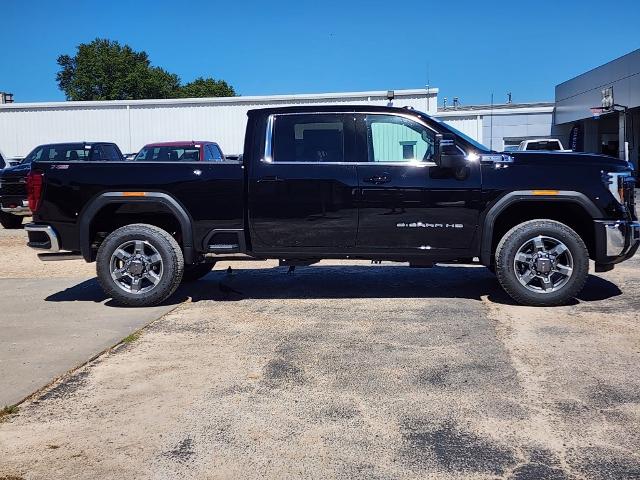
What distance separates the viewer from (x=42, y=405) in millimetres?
4156

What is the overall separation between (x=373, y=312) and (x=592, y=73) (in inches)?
1154

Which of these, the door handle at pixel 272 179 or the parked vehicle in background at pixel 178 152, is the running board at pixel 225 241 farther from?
the parked vehicle in background at pixel 178 152

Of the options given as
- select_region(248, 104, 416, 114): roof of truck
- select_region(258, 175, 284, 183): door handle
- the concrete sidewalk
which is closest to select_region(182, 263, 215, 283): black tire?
the concrete sidewalk

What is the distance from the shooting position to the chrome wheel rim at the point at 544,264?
6.42 metres

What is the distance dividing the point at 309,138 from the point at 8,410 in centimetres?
392

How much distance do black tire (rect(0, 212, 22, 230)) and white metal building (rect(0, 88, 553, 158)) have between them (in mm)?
11577

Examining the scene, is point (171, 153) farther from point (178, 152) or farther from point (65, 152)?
point (65, 152)

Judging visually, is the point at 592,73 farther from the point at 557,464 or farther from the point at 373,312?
the point at 557,464

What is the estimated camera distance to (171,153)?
1508cm

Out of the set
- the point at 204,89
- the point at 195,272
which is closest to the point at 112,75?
the point at 204,89

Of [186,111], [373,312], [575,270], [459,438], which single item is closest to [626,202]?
[575,270]

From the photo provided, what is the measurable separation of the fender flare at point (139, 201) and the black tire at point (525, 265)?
317 cm

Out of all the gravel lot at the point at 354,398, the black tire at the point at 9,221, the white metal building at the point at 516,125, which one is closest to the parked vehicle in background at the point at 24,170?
the black tire at the point at 9,221

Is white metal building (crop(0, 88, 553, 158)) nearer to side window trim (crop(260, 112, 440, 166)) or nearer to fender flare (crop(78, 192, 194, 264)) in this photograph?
side window trim (crop(260, 112, 440, 166))
